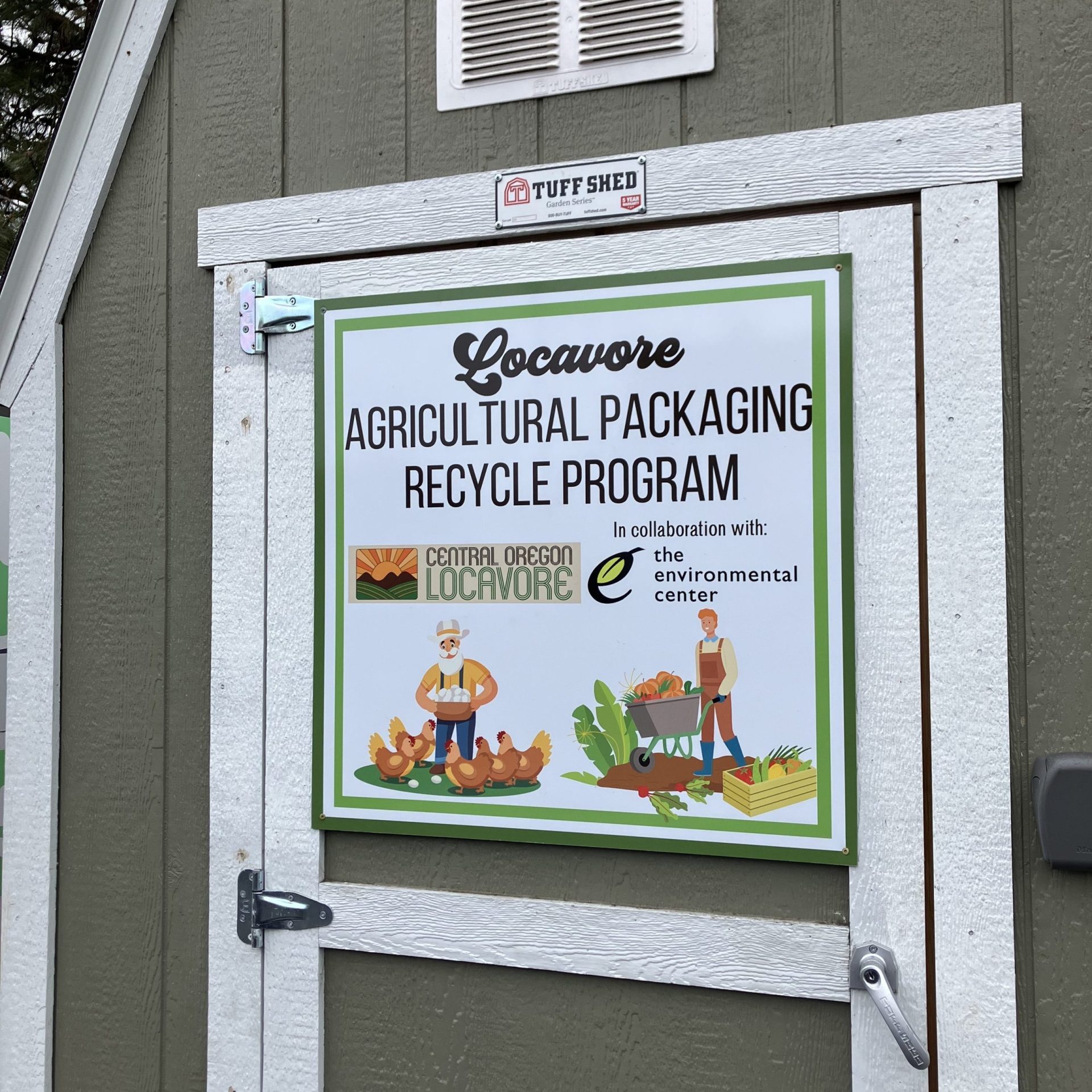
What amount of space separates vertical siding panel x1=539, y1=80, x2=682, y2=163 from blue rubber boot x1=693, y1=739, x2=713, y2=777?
3.21ft

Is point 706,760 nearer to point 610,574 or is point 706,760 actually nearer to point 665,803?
point 665,803

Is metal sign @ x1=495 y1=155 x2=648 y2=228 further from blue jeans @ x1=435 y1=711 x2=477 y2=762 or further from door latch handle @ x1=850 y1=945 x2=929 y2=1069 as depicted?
door latch handle @ x1=850 y1=945 x2=929 y2=1069

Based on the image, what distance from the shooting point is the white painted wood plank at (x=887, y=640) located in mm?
1631

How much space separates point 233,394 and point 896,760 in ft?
4.32

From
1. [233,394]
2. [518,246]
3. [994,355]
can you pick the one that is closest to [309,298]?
[233,394]

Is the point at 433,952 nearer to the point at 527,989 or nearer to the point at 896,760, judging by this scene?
the point at 527,989

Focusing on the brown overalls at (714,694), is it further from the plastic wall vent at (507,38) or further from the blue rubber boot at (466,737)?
the plastic wall vent at (507,38)

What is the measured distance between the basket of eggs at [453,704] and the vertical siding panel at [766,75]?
99cm

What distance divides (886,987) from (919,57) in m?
1.41

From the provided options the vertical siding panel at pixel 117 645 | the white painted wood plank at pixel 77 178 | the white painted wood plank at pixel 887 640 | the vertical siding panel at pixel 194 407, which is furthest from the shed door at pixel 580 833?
the white painted wood plank at pixel 77 178

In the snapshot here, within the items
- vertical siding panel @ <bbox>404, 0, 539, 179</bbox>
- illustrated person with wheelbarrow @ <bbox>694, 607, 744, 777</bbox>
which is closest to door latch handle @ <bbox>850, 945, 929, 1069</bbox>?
illustrated person with wheelbarrow @ <bbox>694, 607, 744, 777</bbox>

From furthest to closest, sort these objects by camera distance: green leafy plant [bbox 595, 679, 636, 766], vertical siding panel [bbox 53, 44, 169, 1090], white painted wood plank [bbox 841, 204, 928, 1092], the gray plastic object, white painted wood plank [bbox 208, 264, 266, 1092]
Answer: vertical siding panel [bbox 53, 44, 169, 1090]
white painted wood plank [bbox 208, 264, 266, 1092]
green leafy plant [bbox 595, 679, 636, 766]
white painted wood plank [bbox 841, 204, 928, 1092]
the gray plastic object

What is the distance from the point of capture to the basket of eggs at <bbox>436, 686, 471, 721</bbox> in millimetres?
1841

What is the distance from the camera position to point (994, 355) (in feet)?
5.32
